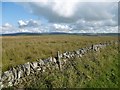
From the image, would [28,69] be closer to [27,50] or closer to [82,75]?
[82,75]

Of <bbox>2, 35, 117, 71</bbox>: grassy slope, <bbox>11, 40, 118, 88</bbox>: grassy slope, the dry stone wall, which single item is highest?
<bbox>2, 35, 117, 71</bbox>: grassy slope

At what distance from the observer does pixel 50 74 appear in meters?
15.5

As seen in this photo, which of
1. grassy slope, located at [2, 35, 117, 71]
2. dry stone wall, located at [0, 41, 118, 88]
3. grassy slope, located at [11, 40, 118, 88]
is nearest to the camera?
dry stone wall, located at [0, 41, 118, 88]

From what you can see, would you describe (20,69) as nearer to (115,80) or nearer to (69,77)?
(69,77)

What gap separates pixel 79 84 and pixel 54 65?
222 centimetres

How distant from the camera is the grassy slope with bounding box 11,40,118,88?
14.8 meters

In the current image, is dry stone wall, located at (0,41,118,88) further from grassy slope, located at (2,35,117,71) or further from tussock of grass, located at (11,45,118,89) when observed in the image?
grassy slope, located at (2,35,117,71)

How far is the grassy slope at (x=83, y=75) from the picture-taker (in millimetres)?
14781

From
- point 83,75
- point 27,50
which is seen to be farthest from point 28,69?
point 27,50

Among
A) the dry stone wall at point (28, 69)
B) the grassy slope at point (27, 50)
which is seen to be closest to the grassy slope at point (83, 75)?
the dry stone wall at point (28, 69)

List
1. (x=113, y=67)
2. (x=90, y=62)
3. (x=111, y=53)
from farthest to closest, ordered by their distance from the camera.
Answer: (x=111, y=53), (x=113, y=67), (x=90, y=62)

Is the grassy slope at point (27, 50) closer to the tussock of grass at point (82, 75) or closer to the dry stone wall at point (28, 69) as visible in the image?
the dry stone wall at point (28, 69)

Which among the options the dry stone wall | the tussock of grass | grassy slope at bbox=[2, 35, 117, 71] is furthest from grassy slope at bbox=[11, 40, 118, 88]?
grassy slope at bbox=[2, 35, 117, 71]

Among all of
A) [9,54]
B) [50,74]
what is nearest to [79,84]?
[50,74]
